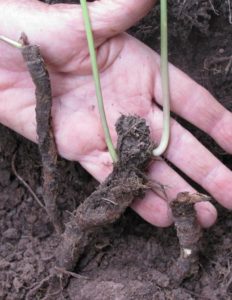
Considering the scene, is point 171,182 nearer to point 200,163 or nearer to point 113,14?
point 200,163

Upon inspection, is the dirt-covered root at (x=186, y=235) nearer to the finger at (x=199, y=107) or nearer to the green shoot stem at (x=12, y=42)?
the finger at (x=199, y=107)

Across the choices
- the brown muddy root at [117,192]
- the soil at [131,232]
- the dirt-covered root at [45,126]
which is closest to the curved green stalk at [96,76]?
the brown muddy root at [117,192]

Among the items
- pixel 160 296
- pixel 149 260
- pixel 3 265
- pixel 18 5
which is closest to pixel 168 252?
pixel 149 260

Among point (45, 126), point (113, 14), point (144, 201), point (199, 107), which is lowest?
point (144, 201)

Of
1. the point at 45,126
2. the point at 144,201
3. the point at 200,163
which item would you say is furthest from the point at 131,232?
the point at 45,126

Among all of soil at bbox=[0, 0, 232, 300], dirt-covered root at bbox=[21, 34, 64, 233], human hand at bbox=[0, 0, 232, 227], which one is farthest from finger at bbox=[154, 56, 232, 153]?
dirt-covered root at bbox=[21, 34, 64, 233]

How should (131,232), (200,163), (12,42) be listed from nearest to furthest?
(12,42) < (200,163) < (131,232)

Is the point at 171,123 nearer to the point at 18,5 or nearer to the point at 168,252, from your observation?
the point at 168,252
